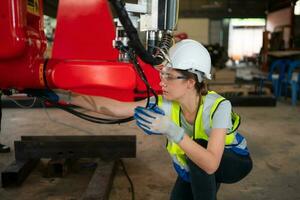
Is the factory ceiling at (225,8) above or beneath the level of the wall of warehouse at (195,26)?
above

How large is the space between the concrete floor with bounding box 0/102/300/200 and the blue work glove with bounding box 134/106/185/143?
1078 millimetres

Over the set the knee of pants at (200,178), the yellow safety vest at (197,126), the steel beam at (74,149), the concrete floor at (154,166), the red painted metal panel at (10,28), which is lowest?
the concrete floor at (154,166)

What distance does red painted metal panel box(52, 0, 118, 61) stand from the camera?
4.49 ft

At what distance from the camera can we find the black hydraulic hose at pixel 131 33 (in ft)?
3.27

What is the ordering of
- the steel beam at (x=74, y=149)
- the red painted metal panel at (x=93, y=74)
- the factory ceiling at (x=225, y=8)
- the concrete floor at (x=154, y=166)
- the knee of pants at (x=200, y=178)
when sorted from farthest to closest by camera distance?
the factory ceiling at (x=225, y=8)
the steel beam at (x=74, y=149)
the concrete floor at (x=154, y=166)
the knee of pants at (x=200, y=178)
the red painted metal panel at (x=93, y=74)

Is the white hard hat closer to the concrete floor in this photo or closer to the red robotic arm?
the red robotic arm

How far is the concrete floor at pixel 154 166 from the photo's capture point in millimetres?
2078

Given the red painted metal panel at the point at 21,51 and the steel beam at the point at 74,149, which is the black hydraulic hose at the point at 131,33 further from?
the steel beam at the point at 74,149

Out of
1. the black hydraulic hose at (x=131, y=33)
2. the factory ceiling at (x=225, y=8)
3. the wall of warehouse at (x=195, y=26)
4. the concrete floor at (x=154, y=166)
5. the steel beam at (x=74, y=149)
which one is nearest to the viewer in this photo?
the black hydraulic hose at (x=131, y=33)

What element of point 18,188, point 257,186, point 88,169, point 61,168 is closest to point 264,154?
point 257,186

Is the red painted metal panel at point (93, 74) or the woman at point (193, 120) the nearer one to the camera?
the woman at point (193, 120)

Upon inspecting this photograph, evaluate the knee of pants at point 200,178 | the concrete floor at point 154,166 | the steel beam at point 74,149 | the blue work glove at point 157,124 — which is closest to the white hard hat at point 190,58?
the blue work glove at point 157,124

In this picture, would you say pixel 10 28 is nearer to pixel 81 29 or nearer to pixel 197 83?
pixel 81 29

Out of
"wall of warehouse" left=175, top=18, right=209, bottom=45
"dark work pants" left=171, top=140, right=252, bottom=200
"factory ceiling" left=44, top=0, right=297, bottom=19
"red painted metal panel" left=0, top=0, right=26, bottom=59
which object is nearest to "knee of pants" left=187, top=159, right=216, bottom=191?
"dark work pants" left=171, top=140, right=252, bottom=200
